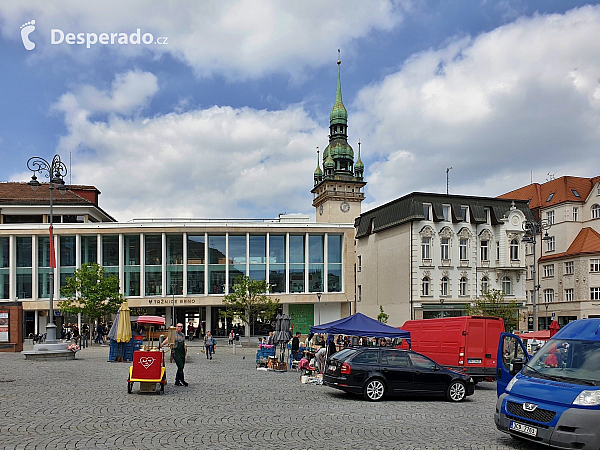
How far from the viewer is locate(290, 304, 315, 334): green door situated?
67562 millimetres

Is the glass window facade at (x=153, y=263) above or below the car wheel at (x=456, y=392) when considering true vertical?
above

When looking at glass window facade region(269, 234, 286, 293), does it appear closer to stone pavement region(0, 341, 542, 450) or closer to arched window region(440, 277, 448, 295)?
arched window region(440, 277, 448, 295)

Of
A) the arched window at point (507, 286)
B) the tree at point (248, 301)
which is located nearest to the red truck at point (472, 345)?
the tree at point (248, 301)

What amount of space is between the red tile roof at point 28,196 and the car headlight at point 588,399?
210ft

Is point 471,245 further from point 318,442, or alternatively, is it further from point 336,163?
point 336,163

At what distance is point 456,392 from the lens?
57.8 feet

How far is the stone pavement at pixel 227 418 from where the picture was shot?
418 inches

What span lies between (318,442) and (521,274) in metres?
47.4

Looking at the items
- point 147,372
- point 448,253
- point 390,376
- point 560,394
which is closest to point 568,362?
point 560,394

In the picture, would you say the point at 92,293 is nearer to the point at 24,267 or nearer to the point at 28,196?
the point at 24,267

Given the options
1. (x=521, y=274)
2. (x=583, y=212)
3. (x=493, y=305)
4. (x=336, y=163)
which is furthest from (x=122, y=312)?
(x=336, y=163)

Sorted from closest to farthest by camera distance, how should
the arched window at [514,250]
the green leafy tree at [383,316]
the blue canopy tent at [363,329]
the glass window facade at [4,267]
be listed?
the blue canopy tent at [363,329] < the green leafy tree at [383,316] < the arched window at [514,250] < the glass window facade at [4,267]

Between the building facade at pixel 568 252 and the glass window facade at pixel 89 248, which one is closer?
the building facade at pixel 568 252

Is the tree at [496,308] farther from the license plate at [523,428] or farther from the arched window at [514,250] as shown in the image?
the license plate at [523,428]
